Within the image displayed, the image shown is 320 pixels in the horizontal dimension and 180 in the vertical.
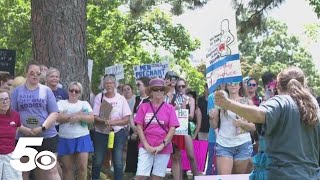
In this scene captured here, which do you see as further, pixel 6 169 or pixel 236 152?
pixel 236 152

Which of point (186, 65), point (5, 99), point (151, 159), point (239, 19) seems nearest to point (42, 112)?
point (5, 99)

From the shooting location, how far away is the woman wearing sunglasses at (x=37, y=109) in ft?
25.3

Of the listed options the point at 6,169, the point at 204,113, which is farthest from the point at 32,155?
the point at 204,113

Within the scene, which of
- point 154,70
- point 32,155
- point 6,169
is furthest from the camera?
point 154,70

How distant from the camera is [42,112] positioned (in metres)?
7.78

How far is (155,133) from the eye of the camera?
8484 millimetres

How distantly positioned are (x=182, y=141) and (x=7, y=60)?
3.81m

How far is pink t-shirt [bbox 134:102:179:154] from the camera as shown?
8.47 m

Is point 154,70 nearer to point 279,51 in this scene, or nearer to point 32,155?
point 32,155

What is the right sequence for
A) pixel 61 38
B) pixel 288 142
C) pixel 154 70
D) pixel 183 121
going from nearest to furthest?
pixel 288 142
pixel 183 121
pixel 61 38
pixel 154 70

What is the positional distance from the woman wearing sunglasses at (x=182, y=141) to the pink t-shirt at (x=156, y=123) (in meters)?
0.94

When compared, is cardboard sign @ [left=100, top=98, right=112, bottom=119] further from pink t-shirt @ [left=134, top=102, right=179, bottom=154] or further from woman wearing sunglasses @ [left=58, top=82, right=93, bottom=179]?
pink t-shirt @ [left=134, top=102, right=179, bottom=154]

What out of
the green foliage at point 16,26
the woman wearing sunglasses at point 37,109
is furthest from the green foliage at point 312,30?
the woman wearing sunglasses at point 37,109

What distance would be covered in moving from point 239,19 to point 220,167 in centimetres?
819
